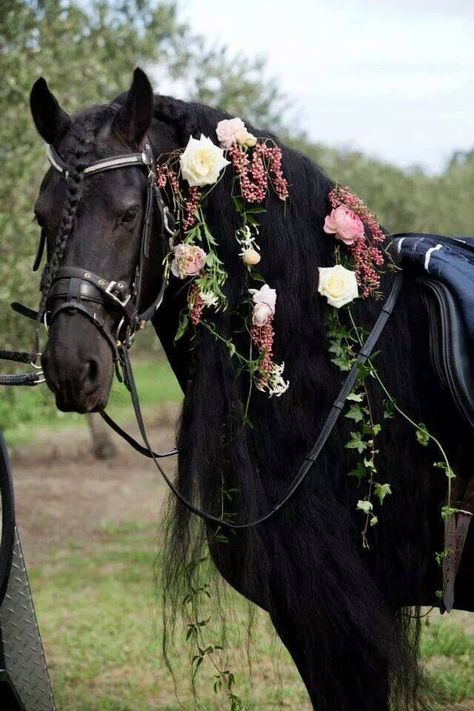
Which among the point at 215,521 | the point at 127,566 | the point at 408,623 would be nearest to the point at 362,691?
the point at 408,623

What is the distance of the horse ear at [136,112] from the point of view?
2.94 metres

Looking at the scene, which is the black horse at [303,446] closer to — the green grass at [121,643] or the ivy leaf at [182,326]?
the ivy leaf at [182,326]

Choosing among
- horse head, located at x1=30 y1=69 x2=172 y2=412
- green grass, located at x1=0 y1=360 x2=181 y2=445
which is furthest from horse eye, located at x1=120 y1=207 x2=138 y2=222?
green grass, located at x1=0 y1=360 x2=181 y2=445

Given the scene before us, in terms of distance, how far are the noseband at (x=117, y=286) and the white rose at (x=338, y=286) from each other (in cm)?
49

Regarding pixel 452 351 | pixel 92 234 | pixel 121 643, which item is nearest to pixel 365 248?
pixel 452 351

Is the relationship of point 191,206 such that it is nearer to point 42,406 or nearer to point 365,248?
point 365,248

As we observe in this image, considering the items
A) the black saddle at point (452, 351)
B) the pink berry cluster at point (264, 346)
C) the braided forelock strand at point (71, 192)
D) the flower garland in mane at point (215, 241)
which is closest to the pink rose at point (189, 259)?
the flower garland in mane at point (215, 241)

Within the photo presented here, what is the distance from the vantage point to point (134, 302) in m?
3.01

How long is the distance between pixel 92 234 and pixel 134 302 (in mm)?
243

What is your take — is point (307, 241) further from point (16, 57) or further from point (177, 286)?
point (16, 57)

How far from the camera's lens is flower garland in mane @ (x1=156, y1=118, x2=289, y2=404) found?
310cm

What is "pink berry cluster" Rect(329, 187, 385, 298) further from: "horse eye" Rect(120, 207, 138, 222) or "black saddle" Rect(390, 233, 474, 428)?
"horse eye" Rect(120, 207, 138, 222)

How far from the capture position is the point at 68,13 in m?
10.1

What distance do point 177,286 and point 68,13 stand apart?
7.68 m
